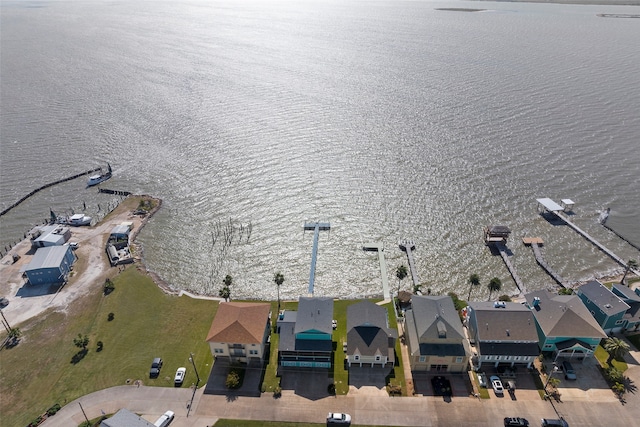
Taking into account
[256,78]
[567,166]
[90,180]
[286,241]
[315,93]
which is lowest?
[286,241]

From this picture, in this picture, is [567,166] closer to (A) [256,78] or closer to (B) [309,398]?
(B) [309,398]

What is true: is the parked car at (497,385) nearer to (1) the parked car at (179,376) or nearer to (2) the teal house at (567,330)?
(2) the teal house at (567,330)

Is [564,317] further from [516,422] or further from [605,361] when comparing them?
[516,422]

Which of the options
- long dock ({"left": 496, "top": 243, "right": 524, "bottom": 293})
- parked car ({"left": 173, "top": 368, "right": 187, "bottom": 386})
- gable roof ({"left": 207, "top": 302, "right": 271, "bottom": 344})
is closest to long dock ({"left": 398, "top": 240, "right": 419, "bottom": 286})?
long dock ({"left": 496, "top": 243, "right": 524, "bottom": 293})

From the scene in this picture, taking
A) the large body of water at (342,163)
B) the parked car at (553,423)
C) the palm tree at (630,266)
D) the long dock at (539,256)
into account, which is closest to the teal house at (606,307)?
the long dock at (539,256)

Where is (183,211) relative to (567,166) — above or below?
below

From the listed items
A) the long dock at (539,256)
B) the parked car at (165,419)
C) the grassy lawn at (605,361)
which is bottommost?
the parked car at (165,419)

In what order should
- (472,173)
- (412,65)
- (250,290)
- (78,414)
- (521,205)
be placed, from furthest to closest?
(412,65) < (472,173) < (521,205) < (250,290) < (78,414)

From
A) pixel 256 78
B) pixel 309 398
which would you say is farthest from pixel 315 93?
pixel 309 398
